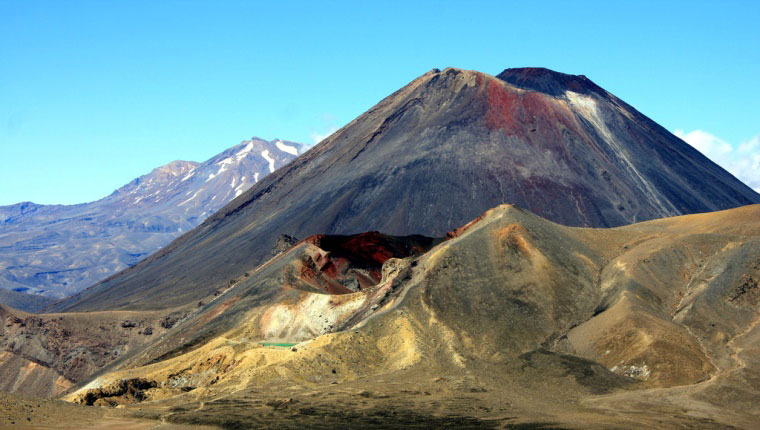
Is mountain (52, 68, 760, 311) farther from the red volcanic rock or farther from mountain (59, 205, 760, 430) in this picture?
mountain (59, 205, 760, 430)

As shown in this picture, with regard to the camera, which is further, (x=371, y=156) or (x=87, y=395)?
(x=371, y=156)

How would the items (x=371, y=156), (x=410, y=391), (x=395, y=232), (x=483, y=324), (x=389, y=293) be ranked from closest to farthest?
(x=410, y=391) → (x=483, y=324) → (x=389, y=293) → (x=395, y=232) → (x=371, y=156)

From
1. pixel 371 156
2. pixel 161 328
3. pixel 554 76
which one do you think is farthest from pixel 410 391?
pixel 554 76

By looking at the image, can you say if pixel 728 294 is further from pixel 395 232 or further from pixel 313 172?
pixel 313 172

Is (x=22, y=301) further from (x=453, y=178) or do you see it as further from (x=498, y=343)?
(x=498, y=343)

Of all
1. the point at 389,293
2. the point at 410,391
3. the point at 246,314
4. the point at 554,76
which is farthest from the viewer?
the point at 554,76

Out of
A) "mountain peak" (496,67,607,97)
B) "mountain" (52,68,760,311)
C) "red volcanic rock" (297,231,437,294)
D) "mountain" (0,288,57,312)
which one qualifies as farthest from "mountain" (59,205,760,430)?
"mountain" (0,288,57,312)
